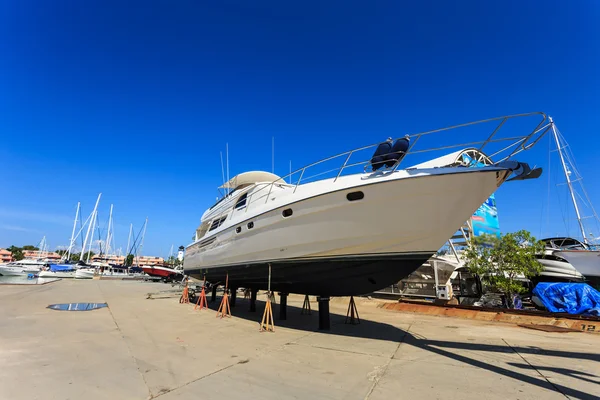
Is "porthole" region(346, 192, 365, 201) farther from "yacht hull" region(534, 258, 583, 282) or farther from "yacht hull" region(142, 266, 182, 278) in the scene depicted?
"yacht hull" region(142, 266, 182, 278)

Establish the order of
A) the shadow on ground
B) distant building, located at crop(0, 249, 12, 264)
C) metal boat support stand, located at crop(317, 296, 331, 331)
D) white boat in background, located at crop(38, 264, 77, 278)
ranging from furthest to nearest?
distant building, located at crop(0, 249, 12, 264)
white boat in background, located at crop(38, 264, 77, 278)
metal boat support stand, located at crop(317, 296, 331, 331)
the shadow on ground

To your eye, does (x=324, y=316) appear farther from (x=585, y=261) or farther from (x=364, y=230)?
(x=585, y=261)

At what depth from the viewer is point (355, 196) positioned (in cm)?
621

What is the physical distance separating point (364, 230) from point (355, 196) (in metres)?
0.76

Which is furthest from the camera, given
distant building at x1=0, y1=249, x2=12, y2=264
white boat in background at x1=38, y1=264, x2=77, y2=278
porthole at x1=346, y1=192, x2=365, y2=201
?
distant building at x1=0, y1=249, x2=12, y2=264

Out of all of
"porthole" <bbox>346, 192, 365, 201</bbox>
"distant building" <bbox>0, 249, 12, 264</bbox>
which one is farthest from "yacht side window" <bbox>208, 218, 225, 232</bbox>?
"distant building" <bbox>0, 249, 12, 264</bbox>

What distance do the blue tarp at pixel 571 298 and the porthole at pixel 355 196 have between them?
12.0 meters

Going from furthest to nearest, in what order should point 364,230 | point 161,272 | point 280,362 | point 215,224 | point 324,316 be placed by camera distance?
point 161,272, point 215,224, point 324,316, point 364,230, point 280,362

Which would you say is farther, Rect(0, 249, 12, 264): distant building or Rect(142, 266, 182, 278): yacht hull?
Rect(0, 249, 12, 264): distant building

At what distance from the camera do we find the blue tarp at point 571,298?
11602mm

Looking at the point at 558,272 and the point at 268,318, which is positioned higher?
the point at 558,272

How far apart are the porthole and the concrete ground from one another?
3072 millimetres

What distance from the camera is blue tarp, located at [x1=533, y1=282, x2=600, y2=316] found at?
1160cm

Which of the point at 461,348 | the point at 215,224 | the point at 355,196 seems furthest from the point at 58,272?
the point at 461,348
